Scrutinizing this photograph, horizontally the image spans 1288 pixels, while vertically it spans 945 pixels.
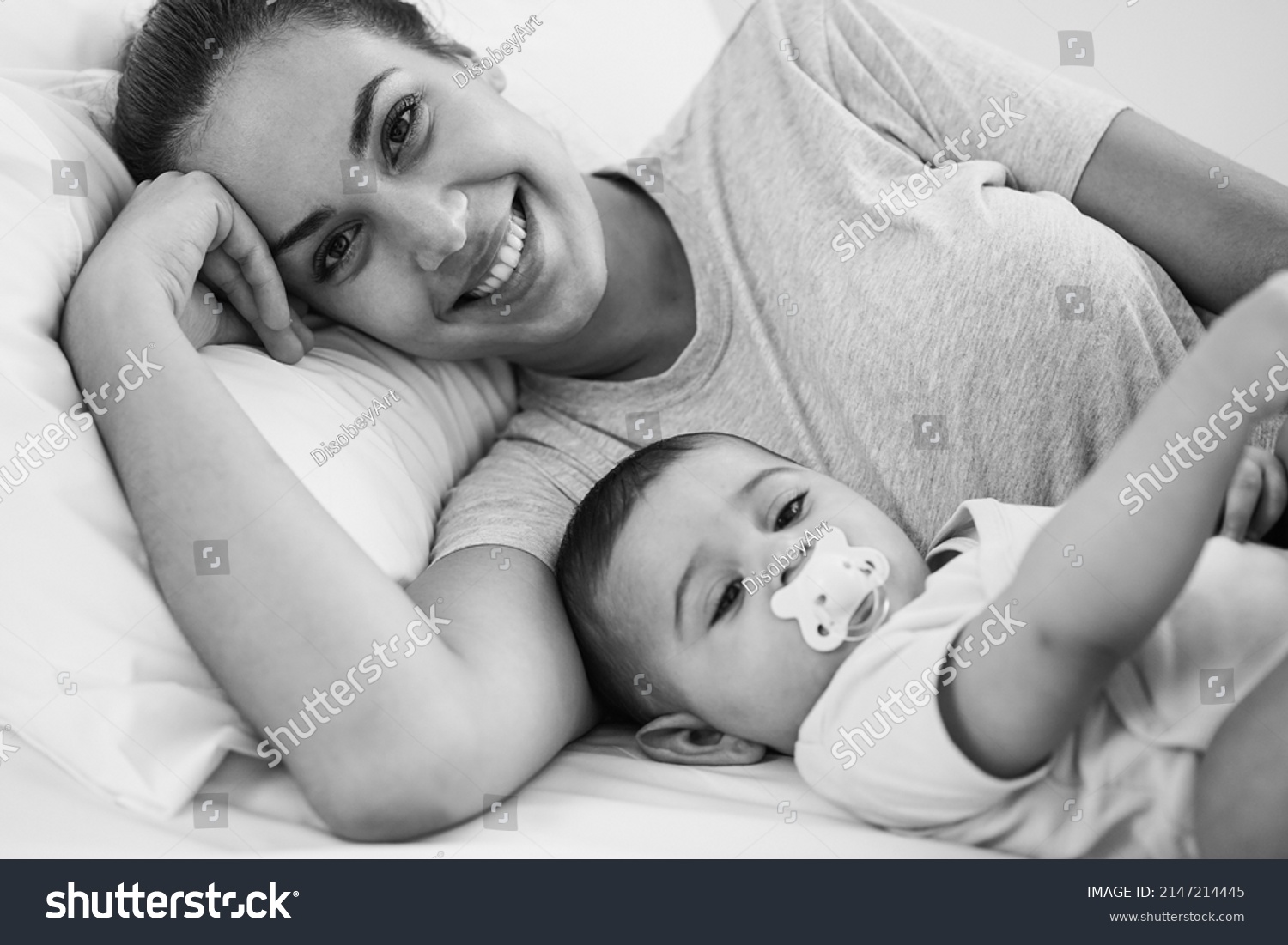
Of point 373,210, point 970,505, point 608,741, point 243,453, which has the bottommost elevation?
point 608,741

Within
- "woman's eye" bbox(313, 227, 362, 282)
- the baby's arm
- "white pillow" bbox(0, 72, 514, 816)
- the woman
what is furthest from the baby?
"woman's eye" bbox(313, 227, 362, 282)

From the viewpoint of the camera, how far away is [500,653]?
103 cm

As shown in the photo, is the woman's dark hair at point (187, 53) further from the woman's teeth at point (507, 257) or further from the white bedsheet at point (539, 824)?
the white bedsheet at point (539, 824)

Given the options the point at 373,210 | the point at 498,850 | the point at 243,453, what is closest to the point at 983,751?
the point at 498,850

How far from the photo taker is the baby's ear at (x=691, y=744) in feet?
3.44

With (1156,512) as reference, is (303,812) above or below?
below

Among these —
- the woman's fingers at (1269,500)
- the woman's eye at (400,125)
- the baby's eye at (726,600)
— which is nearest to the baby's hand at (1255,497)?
the woman's fingers at (1269,500)

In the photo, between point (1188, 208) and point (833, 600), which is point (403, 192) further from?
point (1188, 208)

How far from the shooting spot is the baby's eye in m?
1.02

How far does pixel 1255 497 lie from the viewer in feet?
3.09

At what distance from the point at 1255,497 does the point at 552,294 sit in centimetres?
77

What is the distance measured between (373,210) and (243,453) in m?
0.36

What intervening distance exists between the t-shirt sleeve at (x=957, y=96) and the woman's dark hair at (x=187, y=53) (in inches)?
22.9
